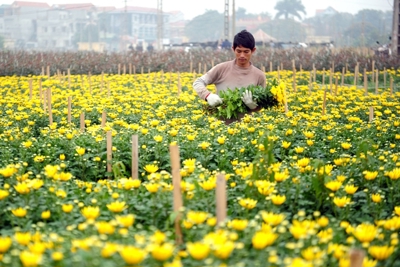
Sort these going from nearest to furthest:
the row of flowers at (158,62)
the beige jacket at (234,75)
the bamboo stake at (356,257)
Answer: the bamboo stake at (356,257) → the beige jacket at (234,75) → the row of flowers at (158,62)

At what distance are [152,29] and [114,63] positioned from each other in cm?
8292

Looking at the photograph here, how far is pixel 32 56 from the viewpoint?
21250mm

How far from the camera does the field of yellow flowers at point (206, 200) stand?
8.48 ft

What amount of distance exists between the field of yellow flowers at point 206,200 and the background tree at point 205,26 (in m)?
86.4

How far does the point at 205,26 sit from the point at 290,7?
50.0 feet

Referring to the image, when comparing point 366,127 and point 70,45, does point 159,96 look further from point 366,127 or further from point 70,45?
point 70,45

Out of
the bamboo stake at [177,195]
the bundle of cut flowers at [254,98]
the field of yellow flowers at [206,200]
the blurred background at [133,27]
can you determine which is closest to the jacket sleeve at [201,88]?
the bundle of cut flowers at [254,98]

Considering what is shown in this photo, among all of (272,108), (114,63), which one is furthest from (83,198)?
(114,63)

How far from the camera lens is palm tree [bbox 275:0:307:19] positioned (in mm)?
100625

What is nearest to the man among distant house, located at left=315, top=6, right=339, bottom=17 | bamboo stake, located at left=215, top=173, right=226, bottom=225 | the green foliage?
the green foliage

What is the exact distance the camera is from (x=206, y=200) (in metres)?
3.44

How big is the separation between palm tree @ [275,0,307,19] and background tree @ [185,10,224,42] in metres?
12.0

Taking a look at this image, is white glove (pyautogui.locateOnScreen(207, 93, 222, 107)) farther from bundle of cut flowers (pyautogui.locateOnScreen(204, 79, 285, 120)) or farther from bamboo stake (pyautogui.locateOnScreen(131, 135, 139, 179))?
bamboo stake (pyautogui.locateOnScreen(131, 135, 139, 179))

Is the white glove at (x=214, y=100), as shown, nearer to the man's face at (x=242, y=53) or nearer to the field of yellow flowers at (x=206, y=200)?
the field of yellow flowers at (x=206, y=200)
